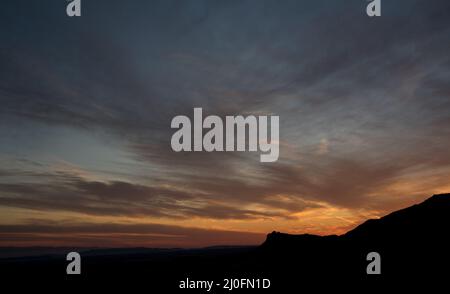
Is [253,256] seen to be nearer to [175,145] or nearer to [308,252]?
[308,252]

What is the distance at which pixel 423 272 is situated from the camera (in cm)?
2780

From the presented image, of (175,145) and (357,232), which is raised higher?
(175,145)

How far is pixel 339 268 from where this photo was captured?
31625 mm

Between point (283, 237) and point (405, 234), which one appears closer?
point (405, 234)
